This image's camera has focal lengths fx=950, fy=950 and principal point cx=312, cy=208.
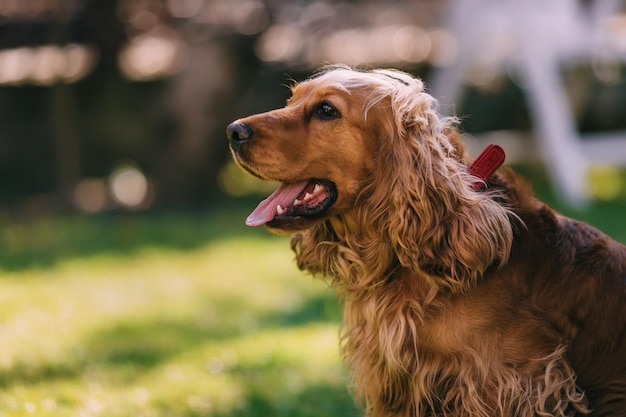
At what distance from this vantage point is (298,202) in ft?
11.1

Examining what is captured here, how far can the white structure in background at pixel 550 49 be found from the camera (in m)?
7.91

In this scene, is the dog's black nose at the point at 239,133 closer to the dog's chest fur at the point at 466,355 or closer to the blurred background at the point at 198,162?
the dog's chest fur at the point at 466,355

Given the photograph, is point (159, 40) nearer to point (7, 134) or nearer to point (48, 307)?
point (7, 134)

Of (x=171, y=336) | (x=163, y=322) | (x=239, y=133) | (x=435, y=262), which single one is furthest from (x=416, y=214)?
(x=163, y=322)

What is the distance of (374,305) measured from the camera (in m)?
3.31

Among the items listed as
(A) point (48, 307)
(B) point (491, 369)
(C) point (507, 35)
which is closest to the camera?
(B) point (491, 369)

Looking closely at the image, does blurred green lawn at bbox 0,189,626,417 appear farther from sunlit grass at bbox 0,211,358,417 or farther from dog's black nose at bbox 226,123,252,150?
dog's black nose at bbox 226,123,252,150

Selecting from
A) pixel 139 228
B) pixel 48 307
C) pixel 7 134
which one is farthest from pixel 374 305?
pixel 7 134

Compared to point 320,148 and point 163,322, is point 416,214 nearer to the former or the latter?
point 320,148

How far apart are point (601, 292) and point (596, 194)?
20.3ft

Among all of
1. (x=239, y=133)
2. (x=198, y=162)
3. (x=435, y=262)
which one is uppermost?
(x=239, y=133)

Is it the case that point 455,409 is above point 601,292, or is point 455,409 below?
below

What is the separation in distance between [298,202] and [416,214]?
1.48ft

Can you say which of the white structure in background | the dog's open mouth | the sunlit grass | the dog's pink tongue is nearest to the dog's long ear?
the dog's open mouth
